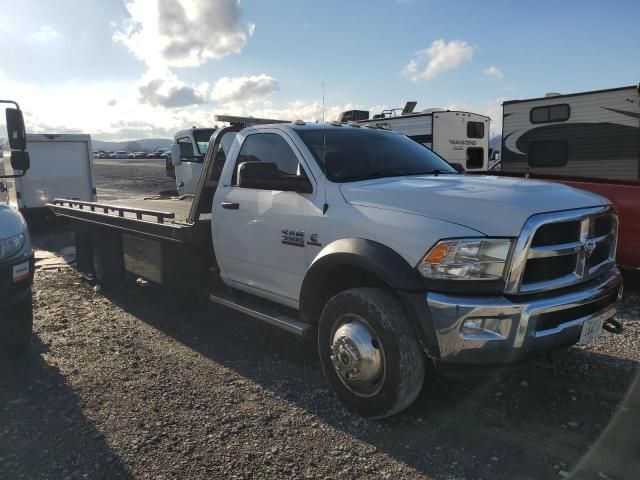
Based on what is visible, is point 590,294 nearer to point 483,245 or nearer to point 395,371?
point 483,245

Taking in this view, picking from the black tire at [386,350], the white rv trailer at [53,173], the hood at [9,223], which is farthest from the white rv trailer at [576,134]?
the white rv trailer at [53,173]

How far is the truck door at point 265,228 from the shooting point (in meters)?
3.99

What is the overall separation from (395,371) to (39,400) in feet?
8.64

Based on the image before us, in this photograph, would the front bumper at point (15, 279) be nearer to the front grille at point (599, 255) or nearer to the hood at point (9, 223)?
the hood at point (9, 223)

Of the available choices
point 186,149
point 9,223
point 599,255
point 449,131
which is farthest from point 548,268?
point 186,149

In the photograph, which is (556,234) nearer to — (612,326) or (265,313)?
(612,326)

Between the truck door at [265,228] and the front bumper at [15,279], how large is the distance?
1562mm

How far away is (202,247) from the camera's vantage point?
16.9 ft

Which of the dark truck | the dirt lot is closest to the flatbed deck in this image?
the dirt lot

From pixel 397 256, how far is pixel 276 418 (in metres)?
1.38

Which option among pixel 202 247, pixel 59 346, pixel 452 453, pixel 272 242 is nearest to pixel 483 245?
pixel 452 453

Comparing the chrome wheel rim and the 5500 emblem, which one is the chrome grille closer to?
the chrome wheel rim

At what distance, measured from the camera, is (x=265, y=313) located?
427cm

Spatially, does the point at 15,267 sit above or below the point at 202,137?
below
